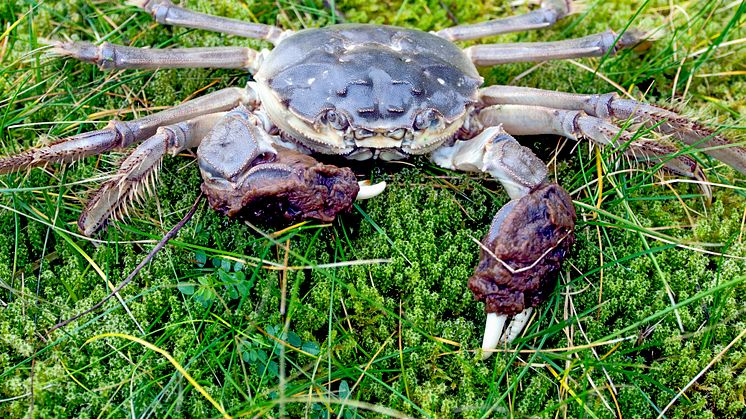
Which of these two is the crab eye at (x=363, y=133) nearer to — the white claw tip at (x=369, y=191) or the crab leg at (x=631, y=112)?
the white claw tip at (x=369, y=191)

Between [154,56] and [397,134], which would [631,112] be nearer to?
[397,134]

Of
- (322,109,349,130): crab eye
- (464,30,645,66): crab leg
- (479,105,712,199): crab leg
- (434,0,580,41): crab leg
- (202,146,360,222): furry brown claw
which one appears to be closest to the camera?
(202,146,360,222): furry brown claw

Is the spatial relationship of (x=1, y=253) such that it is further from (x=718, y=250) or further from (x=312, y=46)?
(x=718, y=250)

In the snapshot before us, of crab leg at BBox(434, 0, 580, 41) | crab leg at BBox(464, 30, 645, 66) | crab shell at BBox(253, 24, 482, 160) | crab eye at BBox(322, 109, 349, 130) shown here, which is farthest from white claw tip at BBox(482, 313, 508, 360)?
crab leg at BBox(434, 0, 580, 41)

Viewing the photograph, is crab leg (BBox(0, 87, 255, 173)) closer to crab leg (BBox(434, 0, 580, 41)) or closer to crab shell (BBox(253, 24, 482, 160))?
crab shell (BBox(253, 24, 482, 160))

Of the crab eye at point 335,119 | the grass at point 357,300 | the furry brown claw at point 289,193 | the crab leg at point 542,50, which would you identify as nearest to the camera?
the grass at point 357,300

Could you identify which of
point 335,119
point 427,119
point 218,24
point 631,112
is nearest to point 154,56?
point 218,24

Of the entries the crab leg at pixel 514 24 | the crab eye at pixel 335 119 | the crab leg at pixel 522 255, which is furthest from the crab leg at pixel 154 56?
the crab leg at pixel 522 255
